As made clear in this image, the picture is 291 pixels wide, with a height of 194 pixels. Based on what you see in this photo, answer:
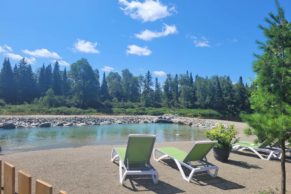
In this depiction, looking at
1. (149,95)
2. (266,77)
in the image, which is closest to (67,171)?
(266,77)

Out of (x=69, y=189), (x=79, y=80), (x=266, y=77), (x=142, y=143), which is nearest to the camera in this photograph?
(x=266, y=77)

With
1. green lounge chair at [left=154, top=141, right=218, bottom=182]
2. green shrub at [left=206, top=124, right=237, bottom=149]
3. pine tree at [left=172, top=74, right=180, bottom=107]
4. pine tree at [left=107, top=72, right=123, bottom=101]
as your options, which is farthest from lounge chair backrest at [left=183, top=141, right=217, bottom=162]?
pine tree at [left=107, top=72, right=123, bottom=101]

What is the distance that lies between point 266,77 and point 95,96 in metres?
57.5

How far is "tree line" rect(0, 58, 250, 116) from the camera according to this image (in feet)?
189

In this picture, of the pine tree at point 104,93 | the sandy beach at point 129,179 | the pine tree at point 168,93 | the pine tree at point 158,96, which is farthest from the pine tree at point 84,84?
the sandy beach at point 129,179

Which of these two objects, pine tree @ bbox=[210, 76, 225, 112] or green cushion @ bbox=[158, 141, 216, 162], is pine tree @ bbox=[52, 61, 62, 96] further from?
green cushion @ bbox=[158, 141, 216, 162]

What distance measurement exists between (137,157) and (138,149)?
262 millimetres

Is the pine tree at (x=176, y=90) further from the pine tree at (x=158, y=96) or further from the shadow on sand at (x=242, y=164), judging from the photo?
the shadow on sand at (x=242, y=164)

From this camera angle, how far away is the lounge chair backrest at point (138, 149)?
612 centimetres

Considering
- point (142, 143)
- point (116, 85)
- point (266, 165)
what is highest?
point (116, 85)

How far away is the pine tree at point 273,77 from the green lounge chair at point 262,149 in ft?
18.1

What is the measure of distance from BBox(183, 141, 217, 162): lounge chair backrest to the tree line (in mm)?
48508

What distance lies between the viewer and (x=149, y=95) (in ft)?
237

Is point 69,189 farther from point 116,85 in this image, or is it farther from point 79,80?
point 116,85
